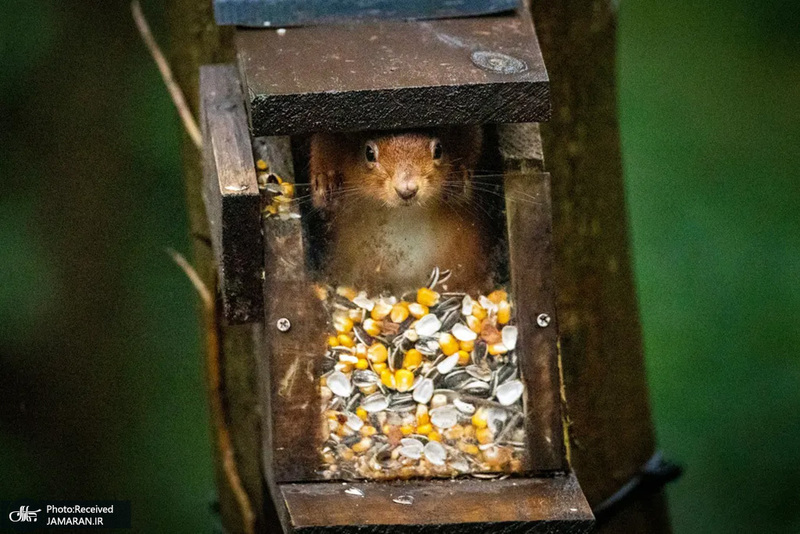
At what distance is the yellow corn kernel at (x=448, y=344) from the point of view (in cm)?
301

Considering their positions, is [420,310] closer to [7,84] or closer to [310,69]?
[310,69]

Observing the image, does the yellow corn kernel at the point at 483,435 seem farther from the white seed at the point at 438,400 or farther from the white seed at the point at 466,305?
the white seed at the point at 466,305

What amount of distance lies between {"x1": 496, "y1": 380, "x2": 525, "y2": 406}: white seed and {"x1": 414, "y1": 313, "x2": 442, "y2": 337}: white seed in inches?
7.4

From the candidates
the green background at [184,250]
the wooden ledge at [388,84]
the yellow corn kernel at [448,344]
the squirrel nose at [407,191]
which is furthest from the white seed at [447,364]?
the green background at [184,250]

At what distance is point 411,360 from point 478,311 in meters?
0.18

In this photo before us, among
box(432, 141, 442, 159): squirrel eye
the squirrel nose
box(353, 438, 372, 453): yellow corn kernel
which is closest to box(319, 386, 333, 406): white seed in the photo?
box(353, 438, 372, 453): yellow corn kernel

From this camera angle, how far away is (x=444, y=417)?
9.79 feet

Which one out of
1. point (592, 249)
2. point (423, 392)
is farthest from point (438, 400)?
point (592, 249)

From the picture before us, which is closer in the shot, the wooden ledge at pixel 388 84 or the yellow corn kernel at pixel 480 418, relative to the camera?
the wooden ledge at pixel 388 84

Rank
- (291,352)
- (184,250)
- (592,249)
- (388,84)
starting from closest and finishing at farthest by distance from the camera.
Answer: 1. (388,84)
2. (291,352)
3. (592,249)
4. (184,250)

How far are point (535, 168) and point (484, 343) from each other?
395mm

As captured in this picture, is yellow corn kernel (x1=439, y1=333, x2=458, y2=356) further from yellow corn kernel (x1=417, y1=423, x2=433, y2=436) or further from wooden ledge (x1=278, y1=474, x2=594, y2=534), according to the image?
wooden ledge (x1=278, y1=474, x2=594, y2=534)

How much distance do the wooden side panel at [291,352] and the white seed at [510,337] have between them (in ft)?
1.27

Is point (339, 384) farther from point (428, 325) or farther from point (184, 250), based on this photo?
point (184, 250)
